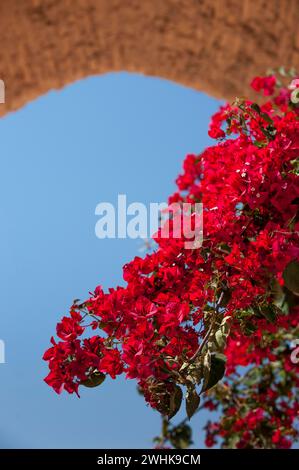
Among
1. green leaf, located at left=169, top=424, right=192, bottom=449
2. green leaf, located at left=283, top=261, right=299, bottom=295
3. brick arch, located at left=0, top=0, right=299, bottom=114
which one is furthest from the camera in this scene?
green leaf, located at left=169, top=424, right=192, bottom=449

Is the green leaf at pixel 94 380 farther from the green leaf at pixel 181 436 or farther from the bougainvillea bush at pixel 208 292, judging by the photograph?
the green leaf at pixel 181 436

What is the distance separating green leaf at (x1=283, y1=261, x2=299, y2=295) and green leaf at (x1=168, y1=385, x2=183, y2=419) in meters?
0.25

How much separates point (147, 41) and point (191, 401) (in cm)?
242

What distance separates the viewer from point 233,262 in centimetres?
96

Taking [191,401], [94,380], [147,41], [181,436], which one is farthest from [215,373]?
[147,41]

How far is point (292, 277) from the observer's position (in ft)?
2.64

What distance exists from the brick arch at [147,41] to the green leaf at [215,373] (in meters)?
2.06

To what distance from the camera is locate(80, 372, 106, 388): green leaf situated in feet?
3.02

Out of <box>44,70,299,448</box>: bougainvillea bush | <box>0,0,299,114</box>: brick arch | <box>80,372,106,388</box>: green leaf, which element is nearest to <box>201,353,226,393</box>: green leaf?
<box>44,70,299,448</box>: bougainvillea bush

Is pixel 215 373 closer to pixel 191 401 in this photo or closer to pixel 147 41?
pixel 191 401

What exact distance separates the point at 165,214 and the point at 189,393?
687 millimetres

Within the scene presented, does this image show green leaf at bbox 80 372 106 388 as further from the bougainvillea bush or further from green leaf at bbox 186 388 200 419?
green leaf at bbox 186 388 200 419

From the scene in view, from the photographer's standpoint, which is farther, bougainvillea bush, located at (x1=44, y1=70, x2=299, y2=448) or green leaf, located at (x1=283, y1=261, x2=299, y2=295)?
bougainvillea bush, located at (x1=44, y1=70, x2=299, y2=448)

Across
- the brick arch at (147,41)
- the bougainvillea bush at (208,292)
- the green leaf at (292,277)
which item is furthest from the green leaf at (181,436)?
the green leaf at (292,277)
